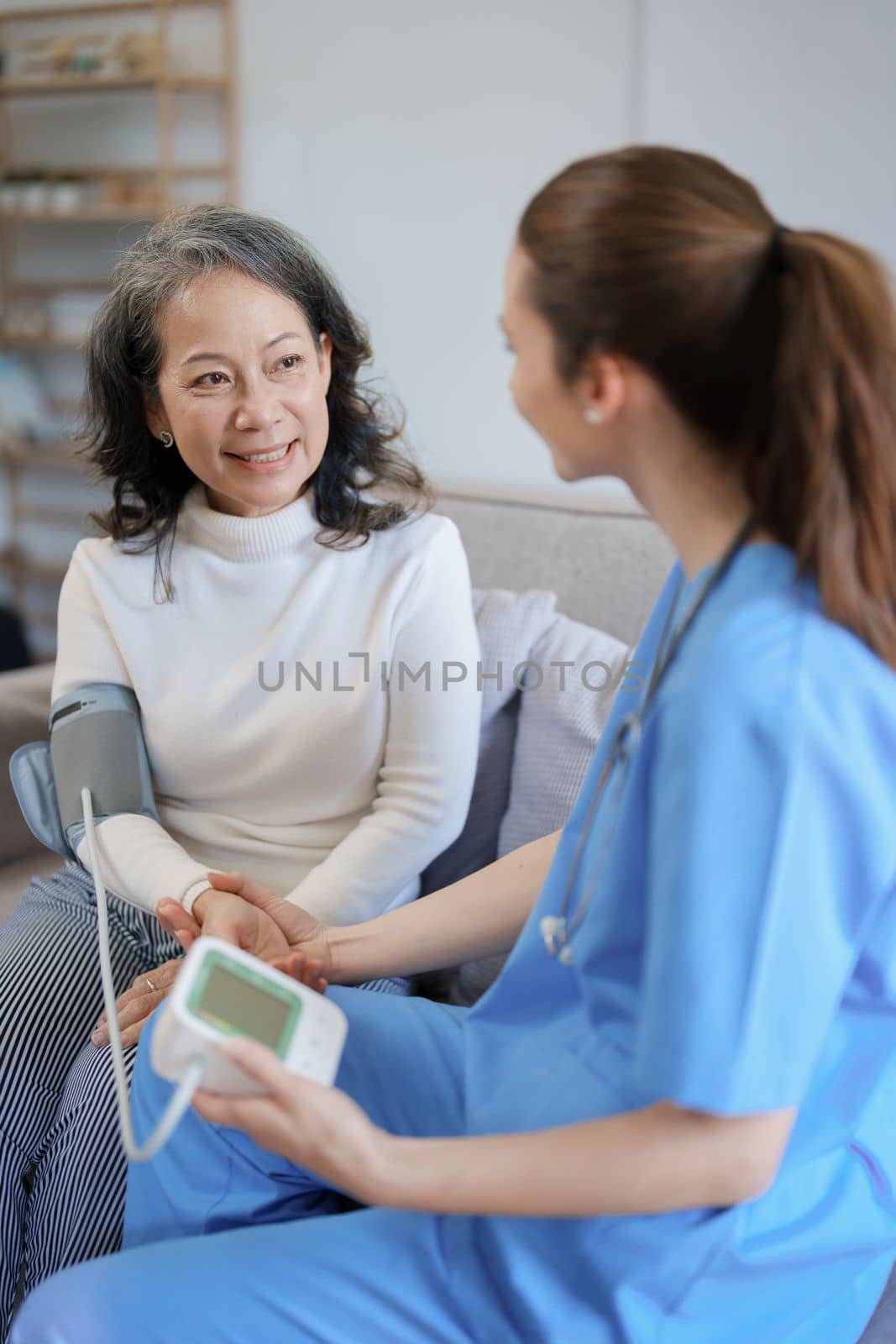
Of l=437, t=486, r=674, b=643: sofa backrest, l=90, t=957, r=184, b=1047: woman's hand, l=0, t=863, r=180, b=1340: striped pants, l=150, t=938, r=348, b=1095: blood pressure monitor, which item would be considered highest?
l=150, t=938, r=348, b=1095: blood pressure monitor

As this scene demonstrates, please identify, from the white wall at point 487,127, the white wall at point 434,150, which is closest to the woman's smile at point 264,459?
the white wall at point 487,127

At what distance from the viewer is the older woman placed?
1.34 meters

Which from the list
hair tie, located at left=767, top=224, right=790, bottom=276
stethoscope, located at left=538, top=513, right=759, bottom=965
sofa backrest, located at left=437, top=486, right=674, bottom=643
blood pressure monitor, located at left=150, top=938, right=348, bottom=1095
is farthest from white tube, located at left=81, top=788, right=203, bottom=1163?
sofa backrest, located at left=437, top=486, right=674, bottom=643

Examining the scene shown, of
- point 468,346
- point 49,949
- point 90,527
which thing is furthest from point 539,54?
point 49,949

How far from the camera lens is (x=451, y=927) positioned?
1.17m

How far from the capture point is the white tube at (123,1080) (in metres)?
0.76

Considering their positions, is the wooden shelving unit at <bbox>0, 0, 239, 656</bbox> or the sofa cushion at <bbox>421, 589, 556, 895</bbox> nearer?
the sofa cushion at <bbox>421, 589, 556, 895</bbox>

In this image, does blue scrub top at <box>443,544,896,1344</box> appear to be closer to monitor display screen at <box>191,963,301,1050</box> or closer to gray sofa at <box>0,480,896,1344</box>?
monitor display screen at <box>191,963,301,1050</box>

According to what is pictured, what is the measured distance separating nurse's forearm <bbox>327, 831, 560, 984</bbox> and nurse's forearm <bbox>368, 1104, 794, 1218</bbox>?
377mm

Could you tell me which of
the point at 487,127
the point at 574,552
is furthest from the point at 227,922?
the point at 487,127

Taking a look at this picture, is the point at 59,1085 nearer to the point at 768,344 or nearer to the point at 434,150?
the point at 768,344

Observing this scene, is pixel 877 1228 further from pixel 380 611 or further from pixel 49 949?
pixel 49 949

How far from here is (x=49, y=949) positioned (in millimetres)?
1395

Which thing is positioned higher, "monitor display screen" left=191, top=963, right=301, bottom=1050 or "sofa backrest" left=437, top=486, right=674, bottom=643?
"monitor display screen" left=191, top=963, right=301, bottom=1050
